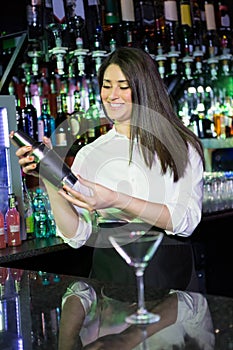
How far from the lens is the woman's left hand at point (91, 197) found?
183cm

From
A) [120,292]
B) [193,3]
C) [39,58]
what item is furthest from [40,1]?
[120,292]

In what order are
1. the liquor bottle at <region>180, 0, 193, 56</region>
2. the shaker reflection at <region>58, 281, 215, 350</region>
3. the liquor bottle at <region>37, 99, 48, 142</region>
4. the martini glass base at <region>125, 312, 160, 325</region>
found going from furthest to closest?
the liquor bottle at <region>180, 0, 193, 56</region>, the liquor bottle at <region>37, 99, 48, 142</region>, the martini glass base at <region>125, 312, 160, 325</region>, the shaker reflection at <region>58, 281, 215, 350</region>

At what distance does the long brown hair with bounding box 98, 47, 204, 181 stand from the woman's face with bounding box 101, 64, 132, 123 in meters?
0.02

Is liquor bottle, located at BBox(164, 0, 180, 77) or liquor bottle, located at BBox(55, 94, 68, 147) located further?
liquor bottle, located at BBox(164, 0, 180, 77)

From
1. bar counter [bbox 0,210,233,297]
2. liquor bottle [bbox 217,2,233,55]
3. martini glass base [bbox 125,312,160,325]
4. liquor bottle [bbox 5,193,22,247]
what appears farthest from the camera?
liquor bottle [bbox 217,2,233,55]

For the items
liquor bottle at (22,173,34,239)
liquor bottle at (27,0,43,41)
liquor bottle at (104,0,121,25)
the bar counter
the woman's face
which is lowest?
the bar counter

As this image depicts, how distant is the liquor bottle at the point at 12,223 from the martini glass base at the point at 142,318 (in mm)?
1631

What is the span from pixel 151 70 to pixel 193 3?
2488 mm

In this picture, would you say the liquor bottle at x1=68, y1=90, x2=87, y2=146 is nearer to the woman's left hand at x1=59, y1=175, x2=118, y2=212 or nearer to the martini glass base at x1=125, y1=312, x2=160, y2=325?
the woman's left hand at x1=59, y1=175, x2=118, y2=212

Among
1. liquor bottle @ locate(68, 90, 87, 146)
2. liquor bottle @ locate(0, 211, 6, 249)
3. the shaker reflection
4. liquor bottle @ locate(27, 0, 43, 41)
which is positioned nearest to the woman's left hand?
the shaker reflection

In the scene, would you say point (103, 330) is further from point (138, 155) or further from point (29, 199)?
point (29, 199)

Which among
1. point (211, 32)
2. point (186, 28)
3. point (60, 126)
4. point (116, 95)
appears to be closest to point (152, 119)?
point (116, 95)

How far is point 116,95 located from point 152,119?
14 cm

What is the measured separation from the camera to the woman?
83.7 inches
